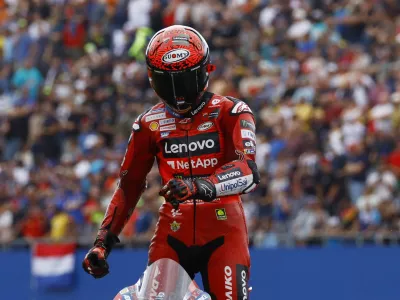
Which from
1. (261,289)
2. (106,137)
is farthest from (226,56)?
(261,289)

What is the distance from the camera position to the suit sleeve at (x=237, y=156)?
6.73m

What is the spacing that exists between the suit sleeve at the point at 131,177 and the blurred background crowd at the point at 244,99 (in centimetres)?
734

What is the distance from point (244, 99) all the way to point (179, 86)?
10182 mm

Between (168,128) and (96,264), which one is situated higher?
(168,128)

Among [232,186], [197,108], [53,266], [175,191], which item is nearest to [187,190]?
[175,191]

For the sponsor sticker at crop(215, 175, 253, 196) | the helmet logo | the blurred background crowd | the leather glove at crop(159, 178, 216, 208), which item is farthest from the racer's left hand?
the blurred background crowd

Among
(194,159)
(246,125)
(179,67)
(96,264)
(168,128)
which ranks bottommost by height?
(96,264)

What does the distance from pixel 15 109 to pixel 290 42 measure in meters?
5.73

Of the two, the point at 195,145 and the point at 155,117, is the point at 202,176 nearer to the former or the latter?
the point at 195,145

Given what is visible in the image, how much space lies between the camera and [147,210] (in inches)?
628

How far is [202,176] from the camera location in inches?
284

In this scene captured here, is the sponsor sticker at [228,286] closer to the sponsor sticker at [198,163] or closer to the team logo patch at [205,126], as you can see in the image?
the sponsor sticker at [198,163]

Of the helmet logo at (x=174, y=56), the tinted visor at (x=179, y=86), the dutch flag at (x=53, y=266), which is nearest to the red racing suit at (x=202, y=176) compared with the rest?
the tinted visor at (x=179, y=86)

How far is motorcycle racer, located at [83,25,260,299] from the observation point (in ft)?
23.0
